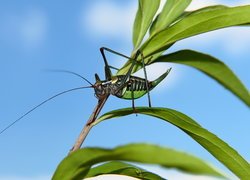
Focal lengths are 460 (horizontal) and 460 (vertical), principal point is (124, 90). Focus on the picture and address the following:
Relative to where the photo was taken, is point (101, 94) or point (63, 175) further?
point (101, 94)

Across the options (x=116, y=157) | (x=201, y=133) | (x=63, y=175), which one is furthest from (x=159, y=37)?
(x=116, y=157)

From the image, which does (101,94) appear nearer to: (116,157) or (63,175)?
(63,175)

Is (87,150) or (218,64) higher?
(218,64)

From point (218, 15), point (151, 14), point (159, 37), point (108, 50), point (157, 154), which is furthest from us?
point (108, 50)

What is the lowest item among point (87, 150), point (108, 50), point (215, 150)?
point (87, 150)

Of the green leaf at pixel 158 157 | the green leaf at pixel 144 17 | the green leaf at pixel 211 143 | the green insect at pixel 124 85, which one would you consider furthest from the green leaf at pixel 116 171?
the green leaf at pixel 158 157

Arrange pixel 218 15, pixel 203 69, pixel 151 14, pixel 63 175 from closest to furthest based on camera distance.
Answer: pixel 63 175 → pixel 203 69 → pixel 218 15 → pixel 151 14

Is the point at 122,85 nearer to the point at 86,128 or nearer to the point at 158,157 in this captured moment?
the point at 86,128
